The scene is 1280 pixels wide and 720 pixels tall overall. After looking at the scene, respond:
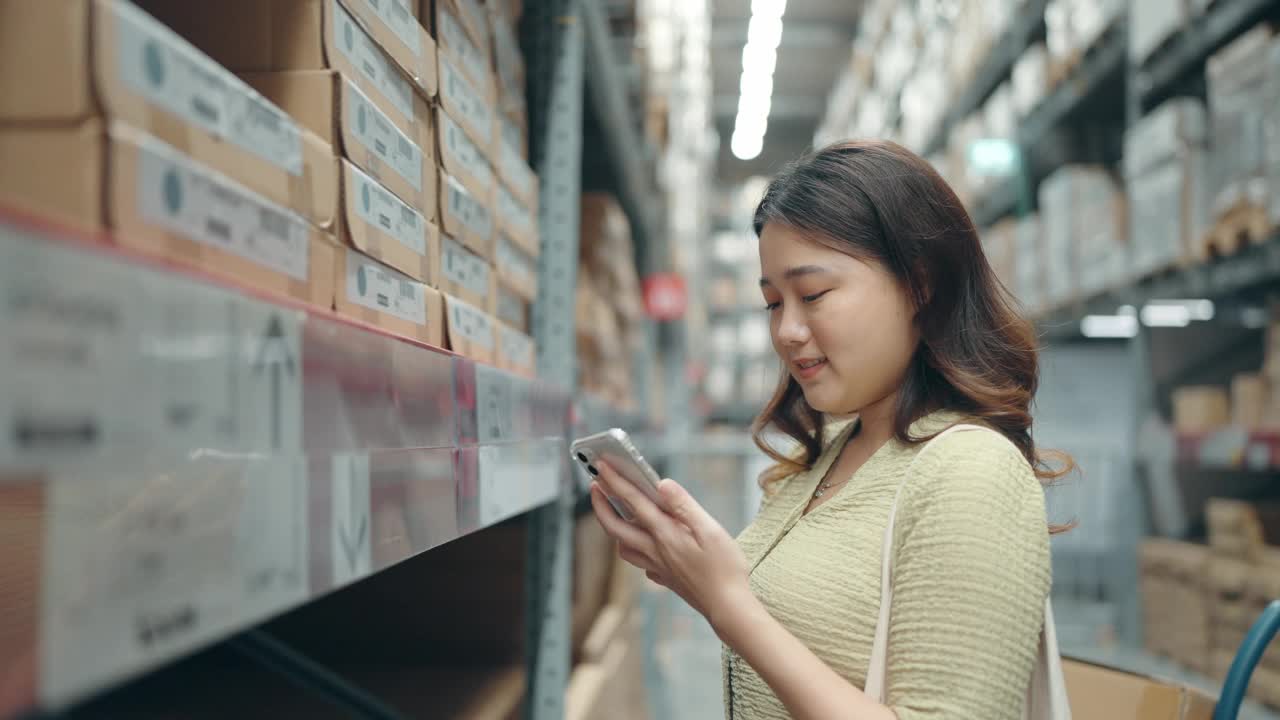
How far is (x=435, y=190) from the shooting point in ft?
3.84

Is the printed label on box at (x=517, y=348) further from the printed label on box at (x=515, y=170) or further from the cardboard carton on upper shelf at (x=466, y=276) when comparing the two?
the printed label on box at (x=515, y=170)

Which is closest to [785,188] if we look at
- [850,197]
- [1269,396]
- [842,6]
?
[850,197]

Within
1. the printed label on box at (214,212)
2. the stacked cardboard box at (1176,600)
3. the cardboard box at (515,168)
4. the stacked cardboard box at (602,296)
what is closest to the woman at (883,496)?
the cardboard box at (515,168)

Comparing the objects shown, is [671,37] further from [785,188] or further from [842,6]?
[842,6]

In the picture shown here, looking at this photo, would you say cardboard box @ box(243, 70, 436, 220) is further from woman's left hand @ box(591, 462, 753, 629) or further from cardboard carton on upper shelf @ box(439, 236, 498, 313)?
woman's left hand @ box(591, 462, 753, 629)

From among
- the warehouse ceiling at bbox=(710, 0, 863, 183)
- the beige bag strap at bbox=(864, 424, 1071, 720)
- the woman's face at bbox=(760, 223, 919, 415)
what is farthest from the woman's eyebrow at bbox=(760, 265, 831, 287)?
the warehouse ceiling at bbox=(710, 0, 863, 183)

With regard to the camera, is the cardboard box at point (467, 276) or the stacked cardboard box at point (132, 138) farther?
the cardboard box at point (467, 276)

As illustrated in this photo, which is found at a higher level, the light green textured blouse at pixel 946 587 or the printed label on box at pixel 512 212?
the printed label on box at pixel 512 212

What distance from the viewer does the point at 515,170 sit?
5.46 ft

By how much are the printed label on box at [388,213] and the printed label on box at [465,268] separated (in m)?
A: 0.12

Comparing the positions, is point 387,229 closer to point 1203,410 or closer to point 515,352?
point 515,352

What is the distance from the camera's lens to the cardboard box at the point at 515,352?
1482mm

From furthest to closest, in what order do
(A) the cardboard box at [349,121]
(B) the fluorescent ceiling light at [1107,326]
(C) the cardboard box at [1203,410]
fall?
1. (B) the fluorescent ceiling light at [1107,326]
2. (C) the cardboard box at [1203,410]
3. (A) the cardboard box at [349,121]

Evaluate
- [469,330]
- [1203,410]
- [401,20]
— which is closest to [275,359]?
[401,20]
